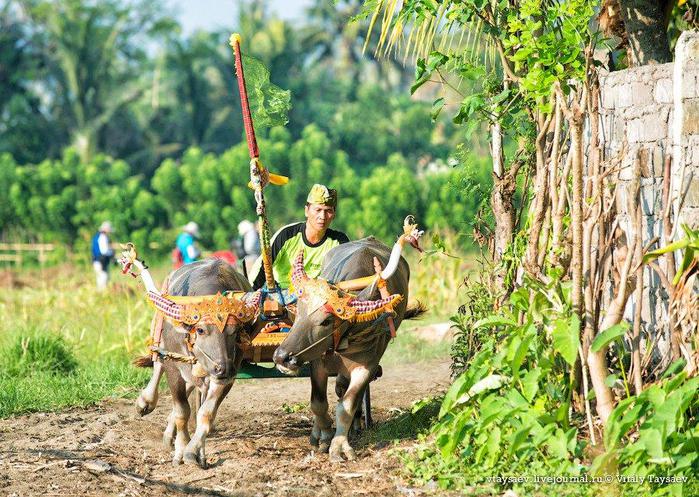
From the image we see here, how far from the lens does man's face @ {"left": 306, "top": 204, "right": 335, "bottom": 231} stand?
7.71 m

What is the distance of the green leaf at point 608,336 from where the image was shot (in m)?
5.70

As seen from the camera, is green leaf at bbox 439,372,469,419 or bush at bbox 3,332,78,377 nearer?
green leaf at bbox 439,372,469,419

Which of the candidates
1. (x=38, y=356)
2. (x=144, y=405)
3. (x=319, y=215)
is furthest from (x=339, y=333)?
(x=38, y=356)

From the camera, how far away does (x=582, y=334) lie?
613cm

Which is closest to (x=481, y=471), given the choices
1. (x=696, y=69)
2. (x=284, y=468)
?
(x=284, y=468)

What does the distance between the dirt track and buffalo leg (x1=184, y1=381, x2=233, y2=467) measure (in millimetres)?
82

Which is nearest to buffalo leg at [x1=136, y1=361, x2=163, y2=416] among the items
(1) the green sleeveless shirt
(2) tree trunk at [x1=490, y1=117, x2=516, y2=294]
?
(1) the green sleeveless shirt

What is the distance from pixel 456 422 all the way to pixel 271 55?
3254cm

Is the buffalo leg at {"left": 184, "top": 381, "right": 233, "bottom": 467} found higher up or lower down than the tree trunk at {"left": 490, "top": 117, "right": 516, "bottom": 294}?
lower down

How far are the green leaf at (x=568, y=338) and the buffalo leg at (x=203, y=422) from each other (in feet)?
6.90

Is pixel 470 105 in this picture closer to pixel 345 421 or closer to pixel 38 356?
pixel 345 421

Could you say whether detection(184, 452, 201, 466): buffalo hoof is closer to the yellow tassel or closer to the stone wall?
the yellow tassel

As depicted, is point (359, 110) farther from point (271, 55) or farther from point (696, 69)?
point (696, 69)

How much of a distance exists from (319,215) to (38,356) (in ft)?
13.7
